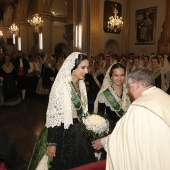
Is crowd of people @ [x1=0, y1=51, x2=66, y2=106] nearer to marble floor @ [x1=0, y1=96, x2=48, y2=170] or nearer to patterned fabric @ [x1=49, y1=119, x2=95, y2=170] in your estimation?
marble floor @ [x1=0, y1=96, x2=48, y2=170]

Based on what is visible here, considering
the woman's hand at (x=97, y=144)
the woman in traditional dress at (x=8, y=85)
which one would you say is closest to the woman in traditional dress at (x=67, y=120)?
the woman's hand at (x=97, y=144)

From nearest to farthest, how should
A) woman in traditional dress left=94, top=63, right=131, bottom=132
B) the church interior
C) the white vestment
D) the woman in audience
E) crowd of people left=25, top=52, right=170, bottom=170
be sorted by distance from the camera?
the white vestment → crowd of people left=25, top=52, right=170, bottom=170 → woman in traditional dress left=94, top=63, right=131, bottom=132 → the woman in audience → the church interior

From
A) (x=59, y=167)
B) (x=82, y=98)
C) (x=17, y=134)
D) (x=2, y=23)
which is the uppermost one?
(x=2, y=23)

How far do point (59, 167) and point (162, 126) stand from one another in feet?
4.68

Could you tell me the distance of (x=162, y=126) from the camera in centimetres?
170

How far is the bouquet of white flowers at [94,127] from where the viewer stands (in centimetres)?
251

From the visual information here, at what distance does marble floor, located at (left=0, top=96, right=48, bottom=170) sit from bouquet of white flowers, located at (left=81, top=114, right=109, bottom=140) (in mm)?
1842

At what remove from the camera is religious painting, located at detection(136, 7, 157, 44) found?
14.2 metres

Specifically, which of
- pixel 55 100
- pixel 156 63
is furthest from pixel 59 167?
pixel 156 63

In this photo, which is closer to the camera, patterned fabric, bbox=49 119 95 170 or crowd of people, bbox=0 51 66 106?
patterned fabric, bbox=49 119 95 170

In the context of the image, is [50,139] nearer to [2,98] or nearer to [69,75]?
[69,75]

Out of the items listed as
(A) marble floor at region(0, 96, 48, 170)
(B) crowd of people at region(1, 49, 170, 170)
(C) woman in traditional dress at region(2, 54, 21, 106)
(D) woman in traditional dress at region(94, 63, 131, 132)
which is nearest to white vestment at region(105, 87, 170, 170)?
(B) crowd of people at region(1, 49, 170, 170)

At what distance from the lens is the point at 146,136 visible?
1.69 m

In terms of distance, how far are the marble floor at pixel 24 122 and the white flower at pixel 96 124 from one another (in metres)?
1.90
